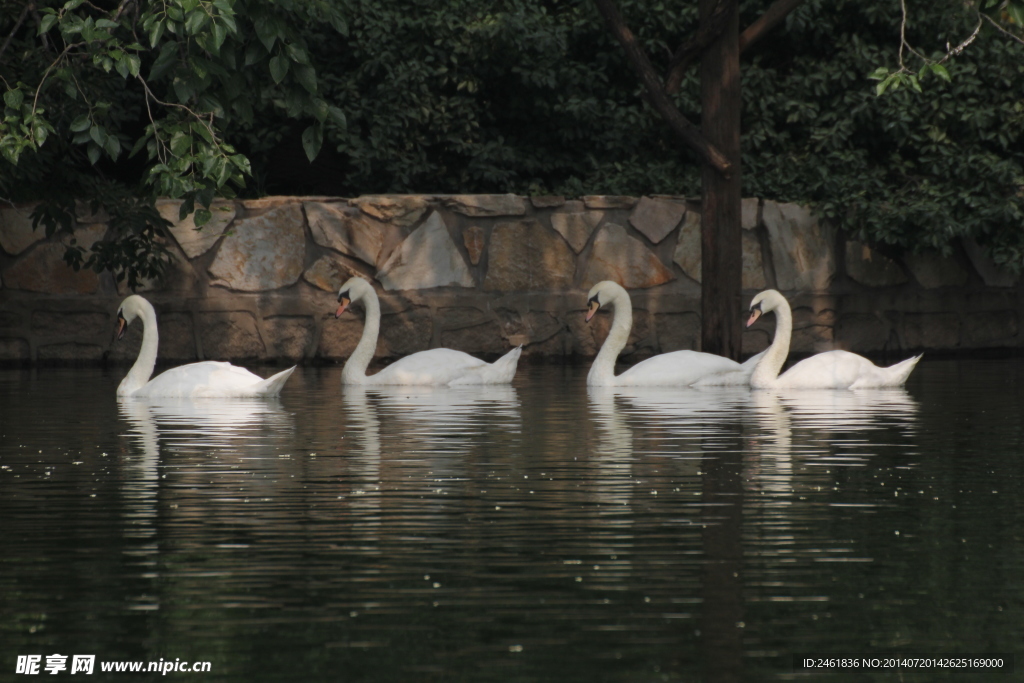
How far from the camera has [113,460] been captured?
7.39 metres

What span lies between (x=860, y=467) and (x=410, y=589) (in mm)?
3183

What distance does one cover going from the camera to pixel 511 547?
16.3 feet

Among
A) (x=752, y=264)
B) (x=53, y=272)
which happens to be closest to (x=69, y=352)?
(x=53, y=272)

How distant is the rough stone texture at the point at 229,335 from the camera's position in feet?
52.1

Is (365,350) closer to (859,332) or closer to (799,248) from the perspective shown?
(799,248)

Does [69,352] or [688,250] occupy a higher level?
[688,250]

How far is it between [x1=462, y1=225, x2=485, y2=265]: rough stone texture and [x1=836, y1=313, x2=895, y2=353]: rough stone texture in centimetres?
381

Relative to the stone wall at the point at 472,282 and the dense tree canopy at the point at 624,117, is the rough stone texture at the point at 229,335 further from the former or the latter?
the dense tree canopy at the point at 624,117

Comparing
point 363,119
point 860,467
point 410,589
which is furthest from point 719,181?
point 410,589

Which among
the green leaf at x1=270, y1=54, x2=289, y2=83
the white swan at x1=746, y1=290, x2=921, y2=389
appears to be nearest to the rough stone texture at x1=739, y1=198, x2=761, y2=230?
the white swan at x1=746, y1=290, x2=921, y2=389

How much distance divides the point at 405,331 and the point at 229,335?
172cm

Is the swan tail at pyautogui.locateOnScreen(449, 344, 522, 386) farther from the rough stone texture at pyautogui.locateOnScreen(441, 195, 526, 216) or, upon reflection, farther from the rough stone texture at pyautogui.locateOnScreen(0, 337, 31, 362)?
the rough stone texture at pyautogui.locateOnScreen(0, 337, 31, 362)

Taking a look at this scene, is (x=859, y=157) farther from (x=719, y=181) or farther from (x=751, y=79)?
(x=719, y=181)

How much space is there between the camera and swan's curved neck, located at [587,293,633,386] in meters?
12.9
